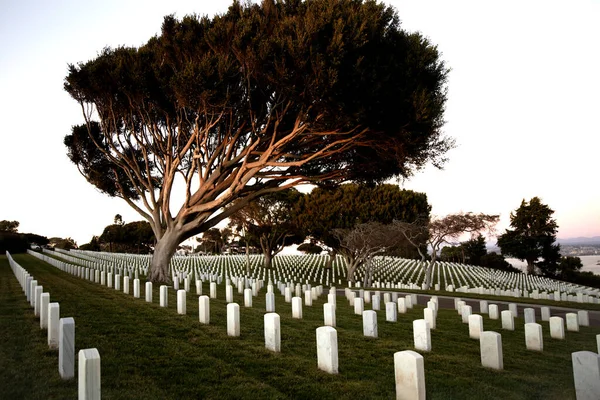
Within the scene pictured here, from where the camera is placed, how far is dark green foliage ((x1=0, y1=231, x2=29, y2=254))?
139 feet

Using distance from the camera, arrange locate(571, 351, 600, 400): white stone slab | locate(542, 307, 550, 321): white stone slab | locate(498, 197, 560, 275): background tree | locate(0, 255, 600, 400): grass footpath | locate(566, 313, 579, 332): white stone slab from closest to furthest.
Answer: locate(571, 351, 600, 400): white stone slab → locate(0, 255, 600, 400): grass footpath → locate(566, 313, 579, 332): white stone slab → locate(542, 307, 550, 321): white stone slab → locate(498, 197, 560, 275): background tree

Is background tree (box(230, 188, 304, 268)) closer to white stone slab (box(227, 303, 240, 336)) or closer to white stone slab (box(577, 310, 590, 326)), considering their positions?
white stone slab (box(577, 310, 590, 326))

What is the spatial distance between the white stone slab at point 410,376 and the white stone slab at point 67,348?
3383 millimetres

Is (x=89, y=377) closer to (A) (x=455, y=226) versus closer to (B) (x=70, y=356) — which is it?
A: (B) (x=70, y=356)

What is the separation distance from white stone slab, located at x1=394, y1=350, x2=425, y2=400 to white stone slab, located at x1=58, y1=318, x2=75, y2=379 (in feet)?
11.1

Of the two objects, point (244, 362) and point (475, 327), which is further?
point (475, 327)

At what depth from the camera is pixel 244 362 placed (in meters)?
5.64

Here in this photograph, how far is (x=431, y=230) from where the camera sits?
28.9m

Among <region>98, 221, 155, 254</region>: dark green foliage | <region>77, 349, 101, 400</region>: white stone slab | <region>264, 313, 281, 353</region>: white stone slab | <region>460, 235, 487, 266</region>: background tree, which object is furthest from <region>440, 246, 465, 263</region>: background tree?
<region>77, 349, 101, 400</region>: white stone slab

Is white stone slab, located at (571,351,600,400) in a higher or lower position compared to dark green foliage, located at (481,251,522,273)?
higher

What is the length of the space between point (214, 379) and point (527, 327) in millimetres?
5685

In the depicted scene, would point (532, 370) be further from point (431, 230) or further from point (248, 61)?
point (431, 230)

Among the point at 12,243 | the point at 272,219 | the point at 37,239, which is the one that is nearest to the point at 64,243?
the point at 37,239

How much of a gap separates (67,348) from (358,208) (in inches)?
1439
